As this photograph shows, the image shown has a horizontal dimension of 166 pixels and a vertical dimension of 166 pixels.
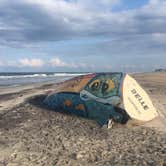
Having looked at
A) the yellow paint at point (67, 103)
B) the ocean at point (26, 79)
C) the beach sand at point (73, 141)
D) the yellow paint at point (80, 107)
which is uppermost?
the yellow paint at point (67, 103)

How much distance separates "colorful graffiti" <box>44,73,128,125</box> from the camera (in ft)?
34.4

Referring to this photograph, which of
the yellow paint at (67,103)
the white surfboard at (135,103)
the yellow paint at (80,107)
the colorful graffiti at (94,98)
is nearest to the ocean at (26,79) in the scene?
the colorful graffiti at (94,98)

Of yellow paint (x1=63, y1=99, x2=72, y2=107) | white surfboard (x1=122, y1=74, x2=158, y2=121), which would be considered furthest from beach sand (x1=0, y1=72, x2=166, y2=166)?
yellow paint (x1=63, y1=99, x2=72, y2=107)

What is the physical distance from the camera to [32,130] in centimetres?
983

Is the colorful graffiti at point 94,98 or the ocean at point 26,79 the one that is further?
the ocean at point 26,79

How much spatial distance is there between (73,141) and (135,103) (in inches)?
113

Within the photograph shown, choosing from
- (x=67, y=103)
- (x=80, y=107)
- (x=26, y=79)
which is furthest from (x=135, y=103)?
(x=26, y=79)

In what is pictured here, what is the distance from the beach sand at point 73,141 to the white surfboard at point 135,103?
24 cm

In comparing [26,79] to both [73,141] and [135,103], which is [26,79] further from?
[73,141]

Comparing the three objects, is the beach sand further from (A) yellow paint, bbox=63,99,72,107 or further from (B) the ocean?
(B) the ocean

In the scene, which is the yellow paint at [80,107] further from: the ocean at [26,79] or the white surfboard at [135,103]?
the ocean at [26,79]

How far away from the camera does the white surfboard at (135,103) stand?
10477mm

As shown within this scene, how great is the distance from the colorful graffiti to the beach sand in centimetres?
29

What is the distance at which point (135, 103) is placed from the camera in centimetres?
1088
